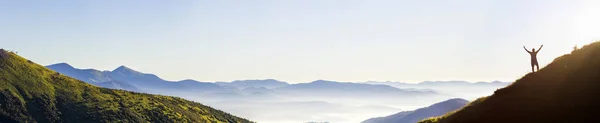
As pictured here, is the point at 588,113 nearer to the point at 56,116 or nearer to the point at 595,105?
the point at 595,105

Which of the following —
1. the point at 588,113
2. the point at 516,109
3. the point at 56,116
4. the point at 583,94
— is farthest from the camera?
the point at 56,116

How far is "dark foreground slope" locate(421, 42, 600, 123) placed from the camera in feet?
89.8

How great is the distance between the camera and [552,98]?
97.9 feet

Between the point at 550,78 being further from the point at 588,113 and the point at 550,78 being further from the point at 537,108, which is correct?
the point at 588,113

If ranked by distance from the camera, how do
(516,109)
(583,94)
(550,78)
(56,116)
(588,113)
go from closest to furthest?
(588,113) < (583,94) < (516,109) < (550,78) < (56,116)

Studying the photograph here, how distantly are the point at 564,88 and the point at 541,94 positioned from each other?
1.34 m

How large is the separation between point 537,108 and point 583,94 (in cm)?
253

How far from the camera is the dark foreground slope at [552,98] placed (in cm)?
2736

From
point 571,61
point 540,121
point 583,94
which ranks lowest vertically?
point 540,121

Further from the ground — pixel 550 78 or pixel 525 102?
pixel 550 78

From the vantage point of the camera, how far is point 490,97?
3450 cm

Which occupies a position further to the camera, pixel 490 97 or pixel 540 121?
pixel 490 97

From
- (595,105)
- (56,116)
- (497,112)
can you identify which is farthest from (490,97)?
(56,116)

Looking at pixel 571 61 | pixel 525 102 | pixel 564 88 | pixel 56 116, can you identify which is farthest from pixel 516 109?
pixel 56 116
